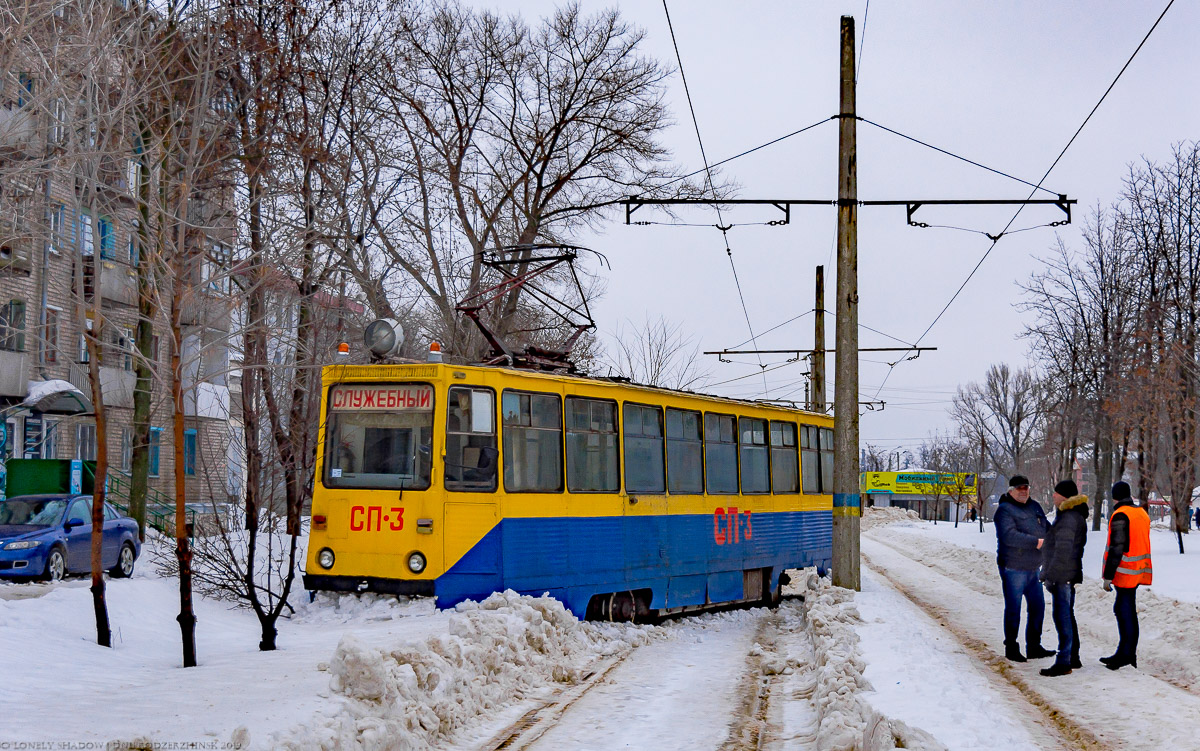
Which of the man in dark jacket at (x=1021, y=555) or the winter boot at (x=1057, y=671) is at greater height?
the man in dark jacket at (x=1021, y=555)

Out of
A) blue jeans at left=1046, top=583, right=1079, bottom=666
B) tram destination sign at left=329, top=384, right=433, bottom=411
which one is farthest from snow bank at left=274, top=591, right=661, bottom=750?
blue jeans at left=1046, top=583, right=1079, bottom=666

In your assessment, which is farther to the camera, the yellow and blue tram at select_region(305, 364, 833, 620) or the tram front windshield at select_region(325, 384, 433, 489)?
the tram front windshield at select_region(325, 384, 433, 489)

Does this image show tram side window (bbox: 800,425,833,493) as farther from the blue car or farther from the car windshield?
the car windshield

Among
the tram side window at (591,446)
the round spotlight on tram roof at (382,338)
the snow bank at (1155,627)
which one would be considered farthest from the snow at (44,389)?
the snow bank at (1155,627)

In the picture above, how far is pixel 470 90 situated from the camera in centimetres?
2883

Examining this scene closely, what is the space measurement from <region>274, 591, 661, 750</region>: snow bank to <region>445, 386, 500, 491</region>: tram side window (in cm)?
122

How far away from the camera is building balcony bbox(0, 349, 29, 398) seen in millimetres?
26766

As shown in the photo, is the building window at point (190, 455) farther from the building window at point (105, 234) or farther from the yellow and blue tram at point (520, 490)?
the yellow and blue tram at point (520, 490)

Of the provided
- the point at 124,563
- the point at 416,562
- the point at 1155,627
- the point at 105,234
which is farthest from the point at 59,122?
the point at 1155,627

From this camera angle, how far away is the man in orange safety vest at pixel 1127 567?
10.6 m

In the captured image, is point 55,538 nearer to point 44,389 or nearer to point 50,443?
point 44,389

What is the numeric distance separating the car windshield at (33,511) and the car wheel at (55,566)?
25.0 inches

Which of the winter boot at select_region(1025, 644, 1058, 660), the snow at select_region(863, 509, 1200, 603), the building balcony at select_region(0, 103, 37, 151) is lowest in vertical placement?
the snow at select_region(863, 509, 1200, 603)

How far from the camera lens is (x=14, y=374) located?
27.1m
